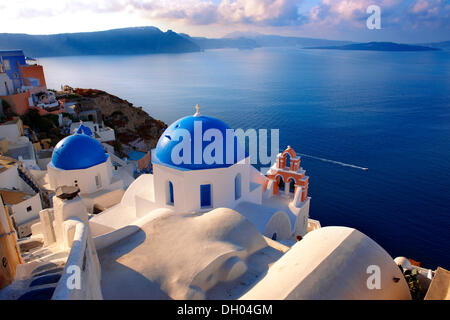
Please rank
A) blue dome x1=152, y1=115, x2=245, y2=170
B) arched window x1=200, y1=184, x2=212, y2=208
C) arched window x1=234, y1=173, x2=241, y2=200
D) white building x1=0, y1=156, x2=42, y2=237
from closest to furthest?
blue dome x1=152, y1=115, x2=245, y2=170, arched window x1=200, y1=184, x2=212, y2=208, arched window x1=234, y1=173, x2=241, y2=200, white building x1=0, y1=156, x2=42, y2=237

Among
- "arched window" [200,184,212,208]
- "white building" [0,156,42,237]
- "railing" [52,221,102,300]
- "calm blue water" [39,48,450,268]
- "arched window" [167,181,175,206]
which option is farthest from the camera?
"calm blue water" [39,48,450,268]

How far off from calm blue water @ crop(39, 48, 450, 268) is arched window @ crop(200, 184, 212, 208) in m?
16.4

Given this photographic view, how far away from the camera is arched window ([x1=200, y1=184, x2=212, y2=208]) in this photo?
13.8m

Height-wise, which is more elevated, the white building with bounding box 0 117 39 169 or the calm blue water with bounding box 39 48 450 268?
the white building with bounding box 0 117 39 169

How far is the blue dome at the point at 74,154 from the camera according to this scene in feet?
57.7

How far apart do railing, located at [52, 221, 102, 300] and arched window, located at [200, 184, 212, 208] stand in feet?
21.9

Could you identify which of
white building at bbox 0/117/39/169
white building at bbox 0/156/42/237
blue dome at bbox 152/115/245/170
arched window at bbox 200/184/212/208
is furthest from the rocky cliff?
arched window at bbox 200/184/212/208

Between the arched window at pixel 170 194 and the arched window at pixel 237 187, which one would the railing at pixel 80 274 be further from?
the arched window at pixel 237 187

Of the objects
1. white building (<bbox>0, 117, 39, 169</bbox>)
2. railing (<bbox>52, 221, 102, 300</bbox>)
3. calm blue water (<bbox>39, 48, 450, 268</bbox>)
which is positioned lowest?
calm blue water (<bbox>39, 48, 450, 268</bbox>)

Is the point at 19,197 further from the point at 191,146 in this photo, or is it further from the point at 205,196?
the point at 191,146

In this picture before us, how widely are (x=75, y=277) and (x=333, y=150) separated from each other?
3906cm

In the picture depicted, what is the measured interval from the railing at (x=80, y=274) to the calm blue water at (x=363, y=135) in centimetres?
2307

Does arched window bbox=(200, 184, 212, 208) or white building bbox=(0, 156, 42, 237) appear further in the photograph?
white building bbox=(0, 156, 42, 237)

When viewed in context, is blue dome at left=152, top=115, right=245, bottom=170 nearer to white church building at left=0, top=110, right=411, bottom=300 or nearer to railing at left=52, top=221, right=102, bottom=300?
white church building at left=0, top=110, right=411, bottom=300
